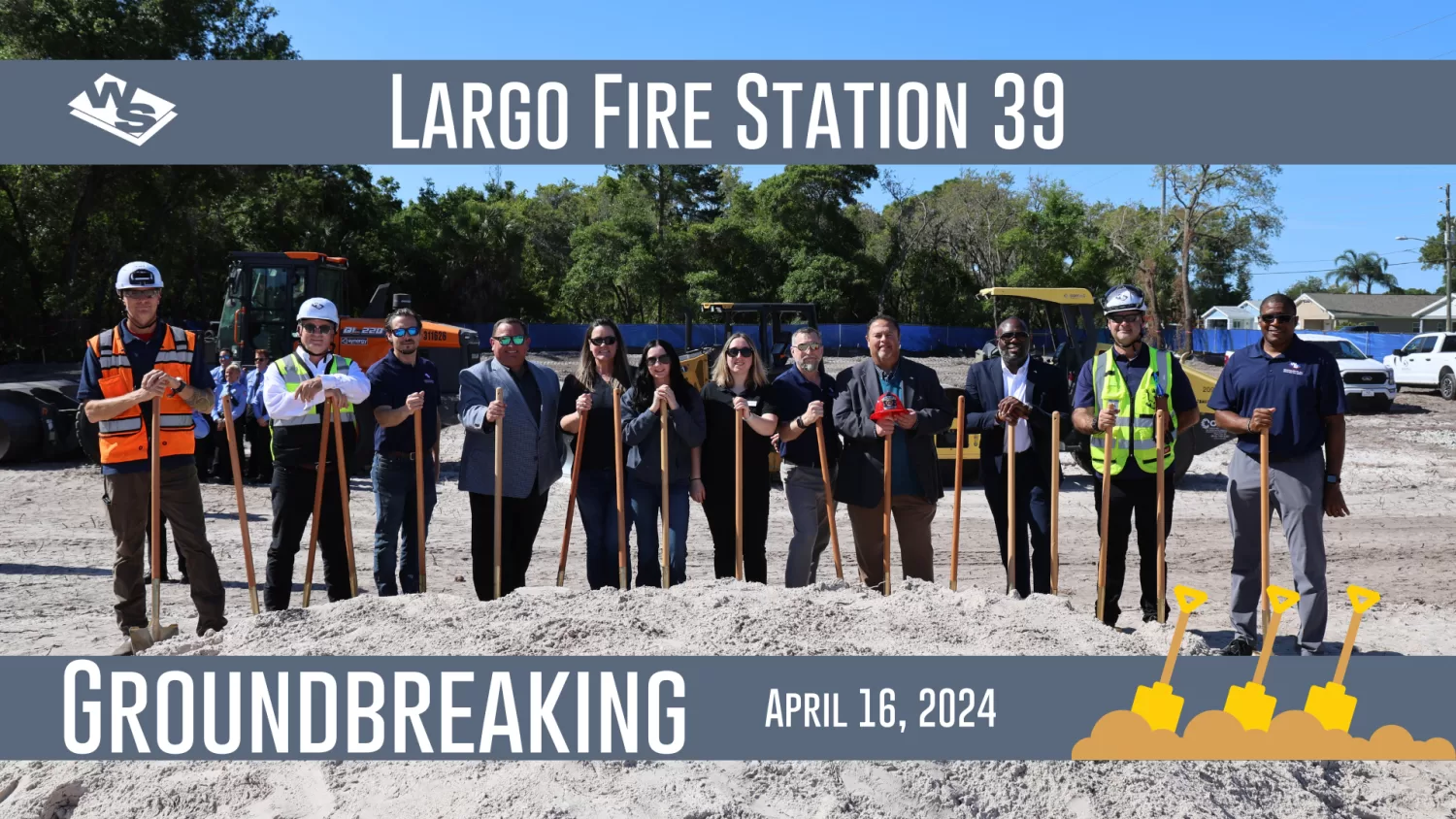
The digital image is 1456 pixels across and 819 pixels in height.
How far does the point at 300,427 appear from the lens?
5.45 m

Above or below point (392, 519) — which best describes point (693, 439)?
above

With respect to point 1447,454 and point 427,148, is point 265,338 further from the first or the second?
point 1447,454

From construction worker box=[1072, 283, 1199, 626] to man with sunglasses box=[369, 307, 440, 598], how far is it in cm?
361

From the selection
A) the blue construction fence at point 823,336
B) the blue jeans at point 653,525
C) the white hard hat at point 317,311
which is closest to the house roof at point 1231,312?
the blue construction fence at point 823,336

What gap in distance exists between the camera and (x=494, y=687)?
3.75 m

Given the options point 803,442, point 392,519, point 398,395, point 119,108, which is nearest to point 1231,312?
point 803,442

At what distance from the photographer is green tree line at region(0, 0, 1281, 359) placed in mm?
28266

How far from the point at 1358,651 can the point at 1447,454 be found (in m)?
11.8

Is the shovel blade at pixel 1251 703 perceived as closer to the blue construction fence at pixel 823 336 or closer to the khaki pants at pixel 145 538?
the khaki pants at pixel 145 538

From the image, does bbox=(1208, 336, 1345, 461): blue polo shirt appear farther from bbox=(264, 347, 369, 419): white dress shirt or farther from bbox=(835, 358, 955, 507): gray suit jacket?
bbox=(264, 347, 369, 419): white dress shirt

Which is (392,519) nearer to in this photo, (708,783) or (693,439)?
(693,439)

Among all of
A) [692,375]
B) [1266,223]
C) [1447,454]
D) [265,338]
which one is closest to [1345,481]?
[1447,454]

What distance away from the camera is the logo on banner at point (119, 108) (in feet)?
17.7

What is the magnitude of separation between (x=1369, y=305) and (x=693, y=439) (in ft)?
243
